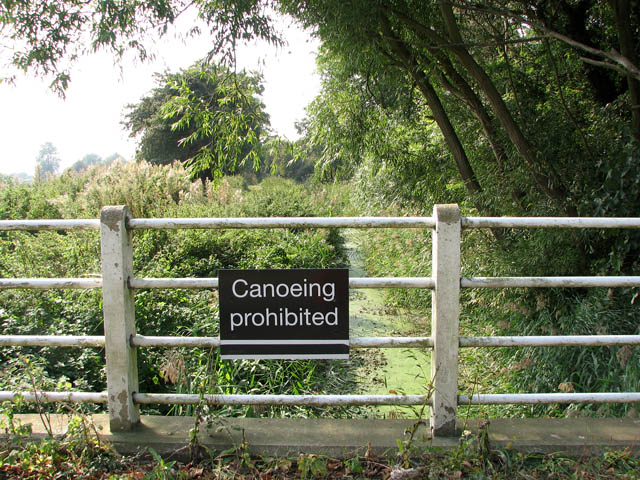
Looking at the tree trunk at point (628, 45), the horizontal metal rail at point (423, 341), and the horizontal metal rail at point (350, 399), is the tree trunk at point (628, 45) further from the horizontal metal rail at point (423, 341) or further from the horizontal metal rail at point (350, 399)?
the horizontal metal rail at point (350, 399)

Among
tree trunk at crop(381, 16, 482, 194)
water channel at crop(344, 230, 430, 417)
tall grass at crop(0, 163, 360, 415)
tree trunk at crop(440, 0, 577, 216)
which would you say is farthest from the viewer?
tree trunk at crop(381, 16, 482, 194)

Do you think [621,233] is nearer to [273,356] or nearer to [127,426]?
[273,356]

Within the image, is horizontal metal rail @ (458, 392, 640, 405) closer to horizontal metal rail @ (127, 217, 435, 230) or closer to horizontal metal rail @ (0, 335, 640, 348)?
horizontal metal rail @ (0, 335, 640, 348)

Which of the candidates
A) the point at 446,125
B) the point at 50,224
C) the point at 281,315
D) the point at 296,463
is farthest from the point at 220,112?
the point at 296,463

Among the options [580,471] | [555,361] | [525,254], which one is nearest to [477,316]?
[525,254]

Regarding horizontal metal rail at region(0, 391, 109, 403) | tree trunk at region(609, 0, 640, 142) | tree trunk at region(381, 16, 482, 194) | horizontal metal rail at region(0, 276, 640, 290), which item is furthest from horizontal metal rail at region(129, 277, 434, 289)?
tree trunk at region(381, 16, 482, 194)

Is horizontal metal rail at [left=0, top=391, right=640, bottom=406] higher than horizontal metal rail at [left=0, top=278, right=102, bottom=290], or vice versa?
horizontal metal rail at [left=0, top=278, right=102, bottom=290]

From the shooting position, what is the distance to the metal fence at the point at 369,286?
8.20ft

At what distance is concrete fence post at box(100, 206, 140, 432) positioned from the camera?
8.26ft

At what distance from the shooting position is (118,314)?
254 cm

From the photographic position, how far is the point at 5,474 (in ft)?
7.64

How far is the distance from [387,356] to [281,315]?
3.05 m

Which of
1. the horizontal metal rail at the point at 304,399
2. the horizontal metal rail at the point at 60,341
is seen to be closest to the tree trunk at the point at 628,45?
the horizontal metal rail at the point at 304,399

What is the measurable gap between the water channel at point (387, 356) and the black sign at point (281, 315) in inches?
24.2
